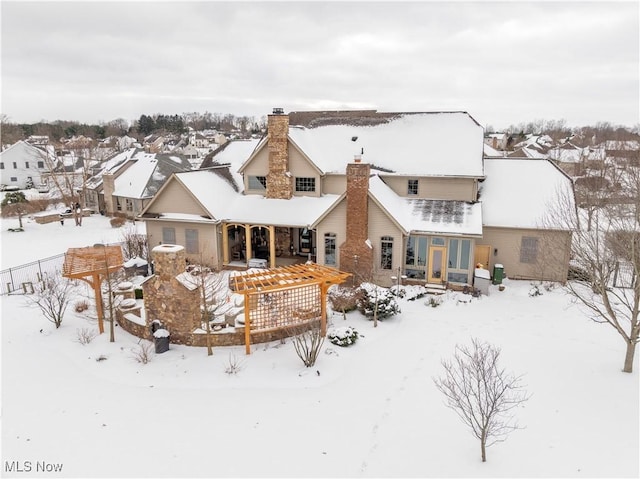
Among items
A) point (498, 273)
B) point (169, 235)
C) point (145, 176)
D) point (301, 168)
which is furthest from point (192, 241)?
point (145, 176)

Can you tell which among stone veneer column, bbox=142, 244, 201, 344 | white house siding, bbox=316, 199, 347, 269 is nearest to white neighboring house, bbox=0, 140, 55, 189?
white house siding, bbox=316, 199, 347, 269

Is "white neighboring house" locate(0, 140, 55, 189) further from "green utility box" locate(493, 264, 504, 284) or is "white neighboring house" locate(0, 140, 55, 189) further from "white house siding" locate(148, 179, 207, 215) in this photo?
"green utility box" locate(493, 264, 504, 284)

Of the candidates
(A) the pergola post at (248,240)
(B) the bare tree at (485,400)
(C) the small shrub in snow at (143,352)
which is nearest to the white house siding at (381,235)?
(A) the pergola post at (248,240)

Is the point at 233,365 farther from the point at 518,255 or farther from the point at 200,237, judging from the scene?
the point at 518,255

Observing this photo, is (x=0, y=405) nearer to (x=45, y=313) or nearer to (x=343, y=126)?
(x=45, y=313)

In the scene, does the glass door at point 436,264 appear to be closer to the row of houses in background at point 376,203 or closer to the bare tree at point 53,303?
the row of houses in background at point 376,203

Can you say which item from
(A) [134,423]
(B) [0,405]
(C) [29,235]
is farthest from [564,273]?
(C) [29,235]
